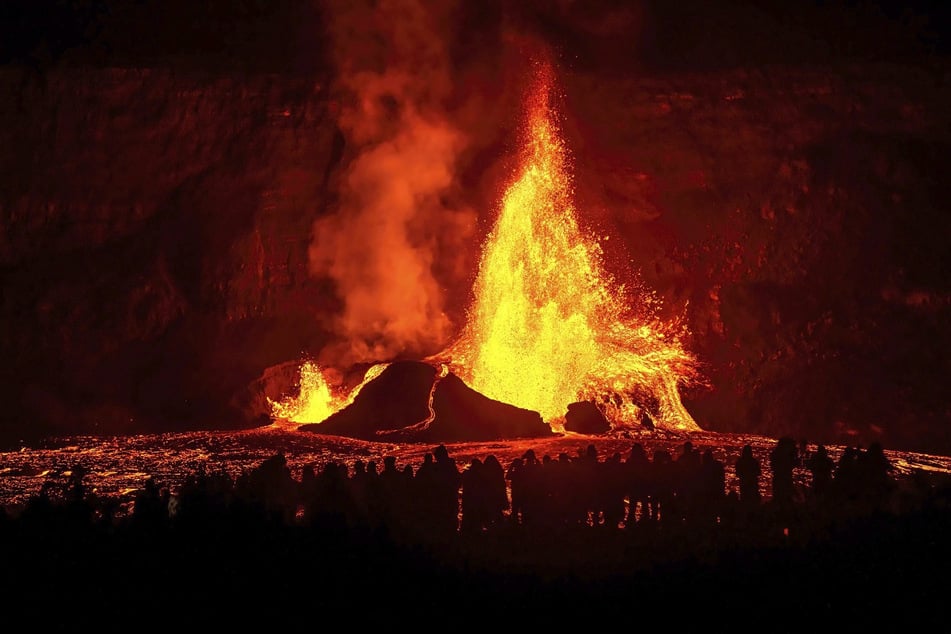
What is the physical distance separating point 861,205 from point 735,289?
706 cm

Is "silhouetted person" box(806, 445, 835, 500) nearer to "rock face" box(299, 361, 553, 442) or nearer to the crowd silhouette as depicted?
the crowd silhouette

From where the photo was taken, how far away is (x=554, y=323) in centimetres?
4872

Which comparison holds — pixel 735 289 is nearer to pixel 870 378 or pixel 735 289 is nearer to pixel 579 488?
pixel 870 378

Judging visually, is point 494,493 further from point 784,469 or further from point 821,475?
point 821,475

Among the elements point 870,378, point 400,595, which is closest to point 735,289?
point 870,378

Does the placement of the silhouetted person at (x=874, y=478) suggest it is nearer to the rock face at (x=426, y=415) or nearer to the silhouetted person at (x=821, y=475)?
the silhouetted person at (x=821, y=475)

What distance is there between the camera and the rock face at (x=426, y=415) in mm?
36594

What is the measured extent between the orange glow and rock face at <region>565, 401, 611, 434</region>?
781cm

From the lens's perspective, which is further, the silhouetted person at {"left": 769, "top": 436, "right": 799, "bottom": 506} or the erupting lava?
the erupting lava

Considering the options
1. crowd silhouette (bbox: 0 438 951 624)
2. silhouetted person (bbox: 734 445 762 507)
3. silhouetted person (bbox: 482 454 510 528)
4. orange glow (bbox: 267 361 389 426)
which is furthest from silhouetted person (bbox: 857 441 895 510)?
orange glow (bbox: 267 361 389 426)

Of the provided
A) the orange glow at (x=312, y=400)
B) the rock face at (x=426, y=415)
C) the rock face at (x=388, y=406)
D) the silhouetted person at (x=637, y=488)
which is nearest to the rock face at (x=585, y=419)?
the rock face at (x=426, y=415)

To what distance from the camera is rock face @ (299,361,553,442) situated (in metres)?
36.6

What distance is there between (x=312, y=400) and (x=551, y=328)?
32.7 feet

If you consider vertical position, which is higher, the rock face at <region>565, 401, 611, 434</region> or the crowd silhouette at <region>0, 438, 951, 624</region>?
the rock face at <region>565, 401, 611, 434</region>
